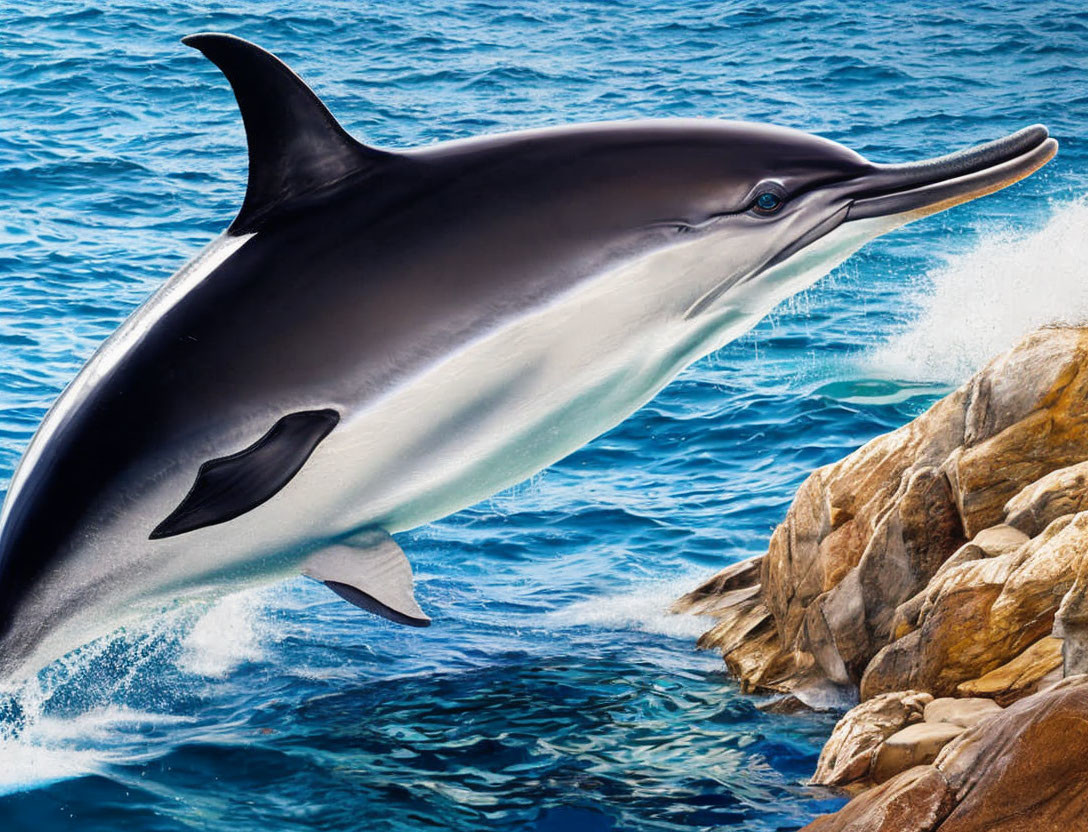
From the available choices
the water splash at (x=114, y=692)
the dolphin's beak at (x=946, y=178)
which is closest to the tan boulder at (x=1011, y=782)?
the dolphin's beak at (x=946, y=178)

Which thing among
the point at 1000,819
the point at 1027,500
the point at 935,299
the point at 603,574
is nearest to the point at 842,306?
A: the point at 935,299

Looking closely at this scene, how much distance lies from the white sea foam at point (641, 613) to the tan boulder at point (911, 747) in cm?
349

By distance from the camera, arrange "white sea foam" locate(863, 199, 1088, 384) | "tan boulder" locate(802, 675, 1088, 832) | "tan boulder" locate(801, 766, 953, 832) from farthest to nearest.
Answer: "white sea foam" locate(863, 199, 1088, 384), "tan boulder" locate(801, 766, 953, 832), "tan boulder" locate(802, 675, 1088, 832)

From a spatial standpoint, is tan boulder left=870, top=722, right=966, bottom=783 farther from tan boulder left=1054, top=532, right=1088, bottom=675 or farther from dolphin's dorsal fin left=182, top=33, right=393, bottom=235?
dolphin's dorsal fin left=182, top=33, right=393, bottom=235

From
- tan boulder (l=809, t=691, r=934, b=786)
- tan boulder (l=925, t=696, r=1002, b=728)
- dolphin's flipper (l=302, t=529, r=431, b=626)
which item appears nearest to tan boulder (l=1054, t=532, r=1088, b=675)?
tan boulder (l=925, t=696, r=1002, b=728)

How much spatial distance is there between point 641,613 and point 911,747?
169 inches

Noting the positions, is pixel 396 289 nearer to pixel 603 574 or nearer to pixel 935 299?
pixel 603 574

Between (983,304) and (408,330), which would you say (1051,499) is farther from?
(983,304)

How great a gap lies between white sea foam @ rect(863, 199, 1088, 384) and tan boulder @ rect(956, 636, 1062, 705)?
31.7ft

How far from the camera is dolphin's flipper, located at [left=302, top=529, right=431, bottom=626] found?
192 inches

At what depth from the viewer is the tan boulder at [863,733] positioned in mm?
6852

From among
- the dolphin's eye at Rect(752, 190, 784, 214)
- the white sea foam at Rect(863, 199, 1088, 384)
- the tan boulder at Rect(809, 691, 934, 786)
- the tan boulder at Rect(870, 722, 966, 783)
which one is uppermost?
the dolphin's eye at Rect(752, 190, 784, 214)

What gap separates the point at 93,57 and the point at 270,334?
29.0 metres

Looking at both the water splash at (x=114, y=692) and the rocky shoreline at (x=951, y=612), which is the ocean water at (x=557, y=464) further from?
the rocky shoreline at (x=951, y=612)
